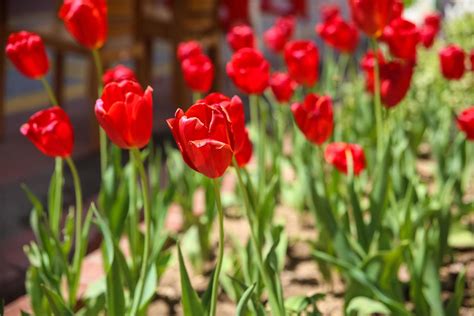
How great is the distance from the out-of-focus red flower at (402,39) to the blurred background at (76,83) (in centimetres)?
123

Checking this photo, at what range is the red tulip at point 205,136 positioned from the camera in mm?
1088

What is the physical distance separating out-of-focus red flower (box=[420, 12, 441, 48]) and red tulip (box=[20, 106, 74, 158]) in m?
1.31

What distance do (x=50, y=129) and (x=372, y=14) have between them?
72cm

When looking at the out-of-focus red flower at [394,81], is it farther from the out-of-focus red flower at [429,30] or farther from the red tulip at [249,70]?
the out-of-focus red flower at [429,30]

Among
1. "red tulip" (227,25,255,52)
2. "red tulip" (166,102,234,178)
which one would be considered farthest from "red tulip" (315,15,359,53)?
"red tulip" (166,102,234,178)

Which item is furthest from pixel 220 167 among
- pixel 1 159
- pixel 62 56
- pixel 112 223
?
pixel 62 56

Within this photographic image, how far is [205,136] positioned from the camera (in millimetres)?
1097

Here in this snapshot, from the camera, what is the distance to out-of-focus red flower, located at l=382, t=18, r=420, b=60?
1.98 meters

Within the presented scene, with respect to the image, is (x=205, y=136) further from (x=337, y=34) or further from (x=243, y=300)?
(x=337, y=34)

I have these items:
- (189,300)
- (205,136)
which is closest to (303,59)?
(189,300)

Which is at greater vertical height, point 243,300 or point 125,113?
point 125,113

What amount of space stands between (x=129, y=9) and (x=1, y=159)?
1041mm

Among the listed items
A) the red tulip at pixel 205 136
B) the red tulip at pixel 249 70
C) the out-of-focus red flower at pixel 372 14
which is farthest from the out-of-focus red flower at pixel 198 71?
the red tulip at pixel 205 136

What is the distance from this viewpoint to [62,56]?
15.9 ft
